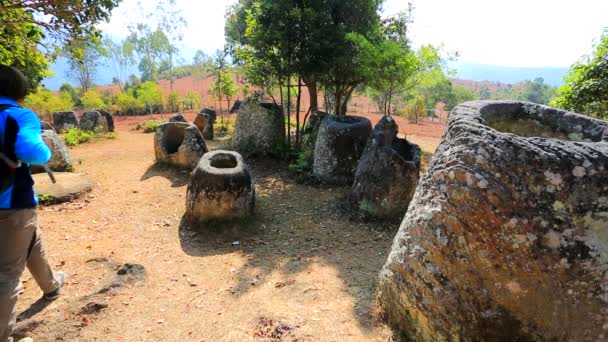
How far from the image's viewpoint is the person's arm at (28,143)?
96.4 inches

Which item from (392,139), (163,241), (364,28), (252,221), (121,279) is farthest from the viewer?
(364,28)

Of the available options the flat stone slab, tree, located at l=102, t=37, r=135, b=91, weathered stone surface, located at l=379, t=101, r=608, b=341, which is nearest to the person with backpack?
weathered stone surface, located at l=379, t=101, r=608, b=341

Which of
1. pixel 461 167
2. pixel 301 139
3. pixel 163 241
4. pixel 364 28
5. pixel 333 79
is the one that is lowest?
pixel 163 241

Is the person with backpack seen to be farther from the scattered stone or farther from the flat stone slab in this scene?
the flat stone slab

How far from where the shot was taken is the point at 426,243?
2.44 meters

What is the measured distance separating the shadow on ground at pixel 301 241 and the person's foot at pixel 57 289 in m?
1.42

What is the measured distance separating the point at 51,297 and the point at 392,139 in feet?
17.7

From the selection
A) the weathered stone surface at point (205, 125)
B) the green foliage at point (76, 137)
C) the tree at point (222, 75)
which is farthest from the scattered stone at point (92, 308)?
the tree at point (222, 75)

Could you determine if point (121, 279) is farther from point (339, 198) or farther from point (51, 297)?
point (339, 198)

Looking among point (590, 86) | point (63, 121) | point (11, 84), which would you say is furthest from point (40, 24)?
point (63, 121)

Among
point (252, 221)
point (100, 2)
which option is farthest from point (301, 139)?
point (100, 2)

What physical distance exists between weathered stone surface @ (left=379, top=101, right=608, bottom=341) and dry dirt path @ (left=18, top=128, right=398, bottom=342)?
746 mm

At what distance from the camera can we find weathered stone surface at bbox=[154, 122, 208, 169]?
793 centimetres

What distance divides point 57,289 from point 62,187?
3556 millimetres
